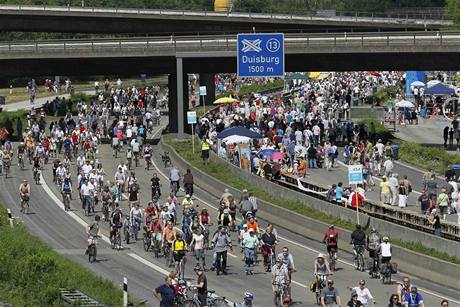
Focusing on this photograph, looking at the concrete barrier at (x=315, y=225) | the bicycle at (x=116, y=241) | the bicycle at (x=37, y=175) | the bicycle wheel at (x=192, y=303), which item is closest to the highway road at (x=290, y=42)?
the concrete barrier at (x=315, y=225)

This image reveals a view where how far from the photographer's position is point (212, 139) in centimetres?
6769

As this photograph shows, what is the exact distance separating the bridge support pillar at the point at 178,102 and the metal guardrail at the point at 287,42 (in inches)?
51.9

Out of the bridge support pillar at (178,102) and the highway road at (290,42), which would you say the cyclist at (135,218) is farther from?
the highway road at (290,42)

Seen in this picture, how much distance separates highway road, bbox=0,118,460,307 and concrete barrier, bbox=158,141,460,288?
0.29m

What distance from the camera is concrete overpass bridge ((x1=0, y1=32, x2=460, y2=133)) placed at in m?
73.8

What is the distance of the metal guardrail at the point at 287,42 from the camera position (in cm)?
7325

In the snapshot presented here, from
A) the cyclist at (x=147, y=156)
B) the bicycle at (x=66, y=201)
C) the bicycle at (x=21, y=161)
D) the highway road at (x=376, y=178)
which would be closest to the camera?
the bicycle at (x=66, y=201)

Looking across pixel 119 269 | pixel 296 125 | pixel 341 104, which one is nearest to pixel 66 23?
pixel 341 104

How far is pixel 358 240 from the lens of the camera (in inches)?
1609

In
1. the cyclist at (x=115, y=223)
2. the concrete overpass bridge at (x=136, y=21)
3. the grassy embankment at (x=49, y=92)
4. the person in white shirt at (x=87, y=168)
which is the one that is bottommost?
the grassy embankment at (x=49, y=92)

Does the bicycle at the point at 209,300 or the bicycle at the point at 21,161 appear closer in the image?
the bicycle at the point at 209,300

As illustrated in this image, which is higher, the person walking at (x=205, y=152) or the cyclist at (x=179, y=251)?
the cyclist at (x=179, y=251)

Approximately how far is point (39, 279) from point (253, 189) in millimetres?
23128

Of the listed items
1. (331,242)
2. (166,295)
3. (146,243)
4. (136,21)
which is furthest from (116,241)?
(136,21)
